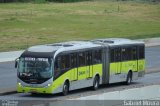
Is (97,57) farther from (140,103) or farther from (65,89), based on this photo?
(140,103)

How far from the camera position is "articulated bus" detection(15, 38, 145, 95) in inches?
1164

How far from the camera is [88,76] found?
3278 centimetres

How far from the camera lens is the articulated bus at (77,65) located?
29.6m

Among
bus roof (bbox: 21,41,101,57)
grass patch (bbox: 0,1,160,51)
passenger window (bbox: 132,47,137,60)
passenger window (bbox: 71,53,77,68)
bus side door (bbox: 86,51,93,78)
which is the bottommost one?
grass patch (bbox: 0,1,160,51)

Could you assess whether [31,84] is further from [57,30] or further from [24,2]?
[24,2]

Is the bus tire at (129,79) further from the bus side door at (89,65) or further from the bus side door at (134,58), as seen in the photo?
the bus side door at (89,65)

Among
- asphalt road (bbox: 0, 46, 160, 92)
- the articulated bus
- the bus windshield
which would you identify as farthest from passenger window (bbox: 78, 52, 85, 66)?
asphalt road (bbox: 0, 46, 160, 92)

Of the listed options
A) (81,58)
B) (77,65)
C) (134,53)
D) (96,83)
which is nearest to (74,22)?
(134,53)

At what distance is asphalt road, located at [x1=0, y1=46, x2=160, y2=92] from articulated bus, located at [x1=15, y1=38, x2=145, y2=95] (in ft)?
8.33

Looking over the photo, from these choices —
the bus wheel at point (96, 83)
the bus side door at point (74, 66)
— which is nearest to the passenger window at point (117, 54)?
the bus wheel at point (96, 83)

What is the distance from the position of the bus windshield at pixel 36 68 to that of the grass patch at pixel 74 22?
88.4ft

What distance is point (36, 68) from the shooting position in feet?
97.3

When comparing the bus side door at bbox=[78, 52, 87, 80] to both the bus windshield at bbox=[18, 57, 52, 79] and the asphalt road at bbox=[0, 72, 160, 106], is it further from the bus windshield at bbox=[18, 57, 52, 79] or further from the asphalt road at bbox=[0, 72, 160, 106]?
the bus windshield at bbox=[18, 57, 52, 79]

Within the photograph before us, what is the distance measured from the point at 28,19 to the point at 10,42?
19.9m
